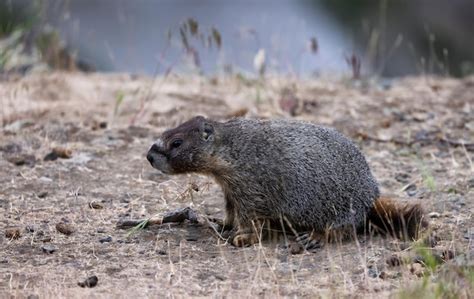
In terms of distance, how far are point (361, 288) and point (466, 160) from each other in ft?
9.65

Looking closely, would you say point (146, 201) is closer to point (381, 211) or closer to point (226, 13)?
point (381, 211)

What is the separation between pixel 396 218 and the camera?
17.4 ft

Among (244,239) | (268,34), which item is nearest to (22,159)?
(244,239)

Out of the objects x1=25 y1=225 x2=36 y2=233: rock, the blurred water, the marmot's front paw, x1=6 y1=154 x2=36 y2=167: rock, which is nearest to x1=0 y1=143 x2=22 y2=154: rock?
x1=6 y1=154 x2=36 y2=167: rock

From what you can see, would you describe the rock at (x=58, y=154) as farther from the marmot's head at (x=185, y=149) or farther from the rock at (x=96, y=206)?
the marmot's head at (x=185, y=149)

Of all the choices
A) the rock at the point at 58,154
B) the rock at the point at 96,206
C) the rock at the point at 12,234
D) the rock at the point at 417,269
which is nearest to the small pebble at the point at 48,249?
the rock at the point at 12,234

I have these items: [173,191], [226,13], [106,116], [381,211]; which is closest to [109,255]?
[173,191]

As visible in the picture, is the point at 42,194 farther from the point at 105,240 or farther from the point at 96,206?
the point at 105,240

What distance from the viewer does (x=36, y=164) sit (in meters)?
6.68

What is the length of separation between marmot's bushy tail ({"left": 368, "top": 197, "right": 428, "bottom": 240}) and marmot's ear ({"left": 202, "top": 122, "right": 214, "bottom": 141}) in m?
1.12

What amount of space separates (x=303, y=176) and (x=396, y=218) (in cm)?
62

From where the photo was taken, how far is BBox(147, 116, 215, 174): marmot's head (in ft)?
17.5

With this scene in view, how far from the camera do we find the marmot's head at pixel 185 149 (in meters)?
5.32

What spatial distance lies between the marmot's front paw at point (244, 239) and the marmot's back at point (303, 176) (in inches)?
7.8
